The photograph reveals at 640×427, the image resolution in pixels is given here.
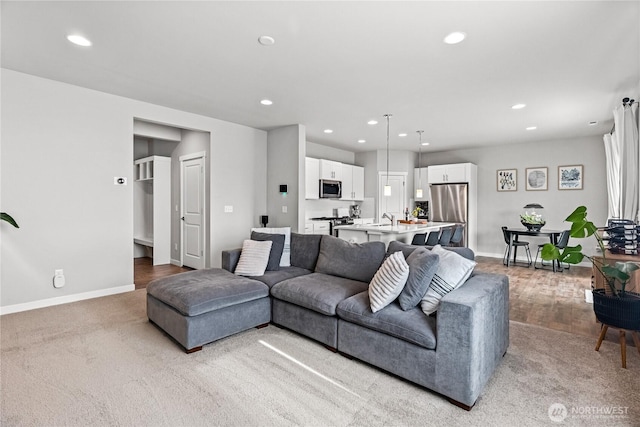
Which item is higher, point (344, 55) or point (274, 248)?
point (344, 55)

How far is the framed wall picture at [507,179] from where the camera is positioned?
7.11 metres

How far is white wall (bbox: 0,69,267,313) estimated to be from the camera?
3.46 m

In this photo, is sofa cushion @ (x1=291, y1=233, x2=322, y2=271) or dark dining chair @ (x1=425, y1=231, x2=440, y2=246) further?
dark dining chair @ (x1=425, y1=231, x2=440, y2=246)

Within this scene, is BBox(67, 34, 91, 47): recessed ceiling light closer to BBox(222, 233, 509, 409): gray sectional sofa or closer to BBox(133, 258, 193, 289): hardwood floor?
BBox(222, 233, 509, 409): gray sectional sofa

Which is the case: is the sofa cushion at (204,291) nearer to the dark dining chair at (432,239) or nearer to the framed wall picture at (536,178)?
the dark dining chair at (432,239)

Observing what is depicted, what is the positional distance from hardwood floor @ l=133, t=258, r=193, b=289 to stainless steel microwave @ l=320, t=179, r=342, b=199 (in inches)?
122

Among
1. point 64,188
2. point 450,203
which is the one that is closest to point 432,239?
point 450,203

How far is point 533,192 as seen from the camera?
6.93 metres

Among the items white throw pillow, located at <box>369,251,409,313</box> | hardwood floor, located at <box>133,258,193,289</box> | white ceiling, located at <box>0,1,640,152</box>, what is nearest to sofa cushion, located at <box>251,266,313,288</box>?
white throw pillow, located at <box>369,251,409,313</box>

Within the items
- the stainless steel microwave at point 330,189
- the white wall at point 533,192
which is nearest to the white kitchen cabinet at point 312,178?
the stainless steel microwave at point 330,189

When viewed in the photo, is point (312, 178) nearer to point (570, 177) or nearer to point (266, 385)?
point (266, 385)

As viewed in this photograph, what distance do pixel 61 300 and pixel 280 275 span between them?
2683 mm

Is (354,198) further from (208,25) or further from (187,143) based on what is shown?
(208,25)

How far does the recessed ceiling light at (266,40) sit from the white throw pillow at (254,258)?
203 centimetres
